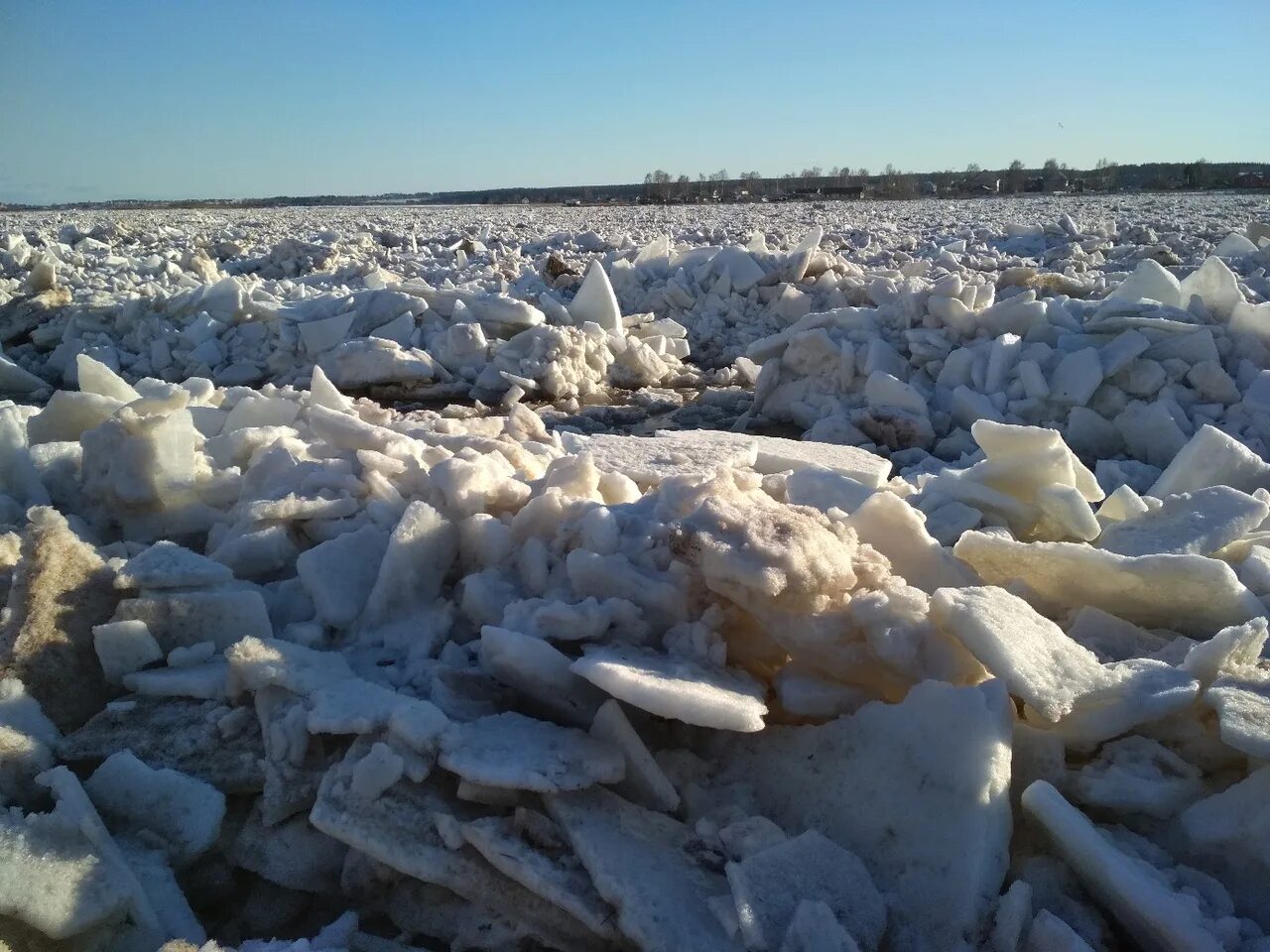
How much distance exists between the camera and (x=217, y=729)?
1811 millimetres

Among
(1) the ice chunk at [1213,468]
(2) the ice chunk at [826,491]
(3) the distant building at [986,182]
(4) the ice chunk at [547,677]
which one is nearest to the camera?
(4) the ice chunk at [547,677]

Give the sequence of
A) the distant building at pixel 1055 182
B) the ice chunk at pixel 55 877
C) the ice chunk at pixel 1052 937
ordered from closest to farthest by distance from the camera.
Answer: the ice chunk at pixel 1052 937
the ice chunk at pixel 55 877
the distant building at pixel 1055 182

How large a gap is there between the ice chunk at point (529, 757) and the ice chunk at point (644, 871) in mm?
44

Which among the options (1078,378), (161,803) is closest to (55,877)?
(161,803)

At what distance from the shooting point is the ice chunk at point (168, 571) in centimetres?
209

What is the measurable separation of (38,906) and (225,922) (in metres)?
0.32

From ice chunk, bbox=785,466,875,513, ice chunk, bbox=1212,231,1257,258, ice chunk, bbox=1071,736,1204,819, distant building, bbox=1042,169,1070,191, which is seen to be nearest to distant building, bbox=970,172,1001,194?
distant building, bbox=1042,169,1070,191

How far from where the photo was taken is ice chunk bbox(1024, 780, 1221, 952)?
4.18 feet

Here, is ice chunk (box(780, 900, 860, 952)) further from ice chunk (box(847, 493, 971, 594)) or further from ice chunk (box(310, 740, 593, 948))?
ice chunk (box(847, 493, 971, 594))

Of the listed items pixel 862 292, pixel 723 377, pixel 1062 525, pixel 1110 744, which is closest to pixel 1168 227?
pixel 862 292

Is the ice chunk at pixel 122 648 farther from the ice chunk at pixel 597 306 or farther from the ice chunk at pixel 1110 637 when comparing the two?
the ice chunk at pixel 597 306

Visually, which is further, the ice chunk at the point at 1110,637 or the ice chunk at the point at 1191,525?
the ice chunk at the point at 1191,525

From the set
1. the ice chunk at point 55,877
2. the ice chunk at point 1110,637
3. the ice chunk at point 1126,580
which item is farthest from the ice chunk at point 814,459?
the ice chunk at point 55,877

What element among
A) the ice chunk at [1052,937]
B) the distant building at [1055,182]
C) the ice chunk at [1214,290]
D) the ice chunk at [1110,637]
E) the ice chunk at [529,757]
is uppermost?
the distant building at [1055,182]
